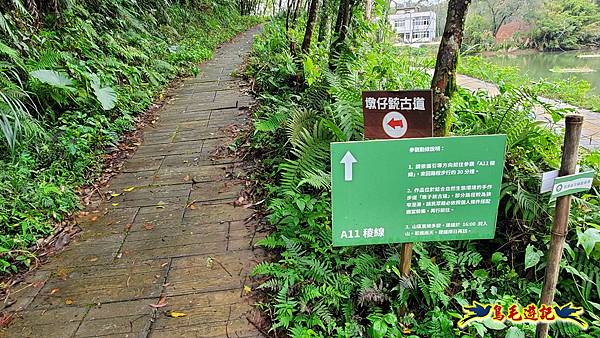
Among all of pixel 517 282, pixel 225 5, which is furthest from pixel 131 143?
pixel 225 5

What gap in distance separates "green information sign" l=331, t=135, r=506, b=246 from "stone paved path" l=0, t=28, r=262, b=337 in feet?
2.91

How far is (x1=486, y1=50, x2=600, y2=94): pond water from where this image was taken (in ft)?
22.3

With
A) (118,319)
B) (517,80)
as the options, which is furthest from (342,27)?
(118,319)

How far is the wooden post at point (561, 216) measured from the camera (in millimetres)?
1461

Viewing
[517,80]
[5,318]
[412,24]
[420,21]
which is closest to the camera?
[5,318]

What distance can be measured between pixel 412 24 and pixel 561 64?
10.2 feet

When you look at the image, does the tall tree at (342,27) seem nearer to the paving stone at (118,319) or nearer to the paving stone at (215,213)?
the paving stone at (215,213)

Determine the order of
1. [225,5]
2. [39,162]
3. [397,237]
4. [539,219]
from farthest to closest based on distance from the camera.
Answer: [225,5] < [39,162] < [539,219] < [397,237]

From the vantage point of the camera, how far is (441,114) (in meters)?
2.41

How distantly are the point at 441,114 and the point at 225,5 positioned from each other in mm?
16262

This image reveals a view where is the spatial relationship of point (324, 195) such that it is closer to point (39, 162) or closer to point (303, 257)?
point (303, 257)

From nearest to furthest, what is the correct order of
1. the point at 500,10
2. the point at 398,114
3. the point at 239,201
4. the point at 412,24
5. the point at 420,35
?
the point at 398,114 → the point at 239,201 → the point at 420,35 → the point at 412,24 → the point at 500,10

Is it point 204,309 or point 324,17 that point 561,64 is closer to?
point 324,17

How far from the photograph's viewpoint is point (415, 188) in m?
1.74
